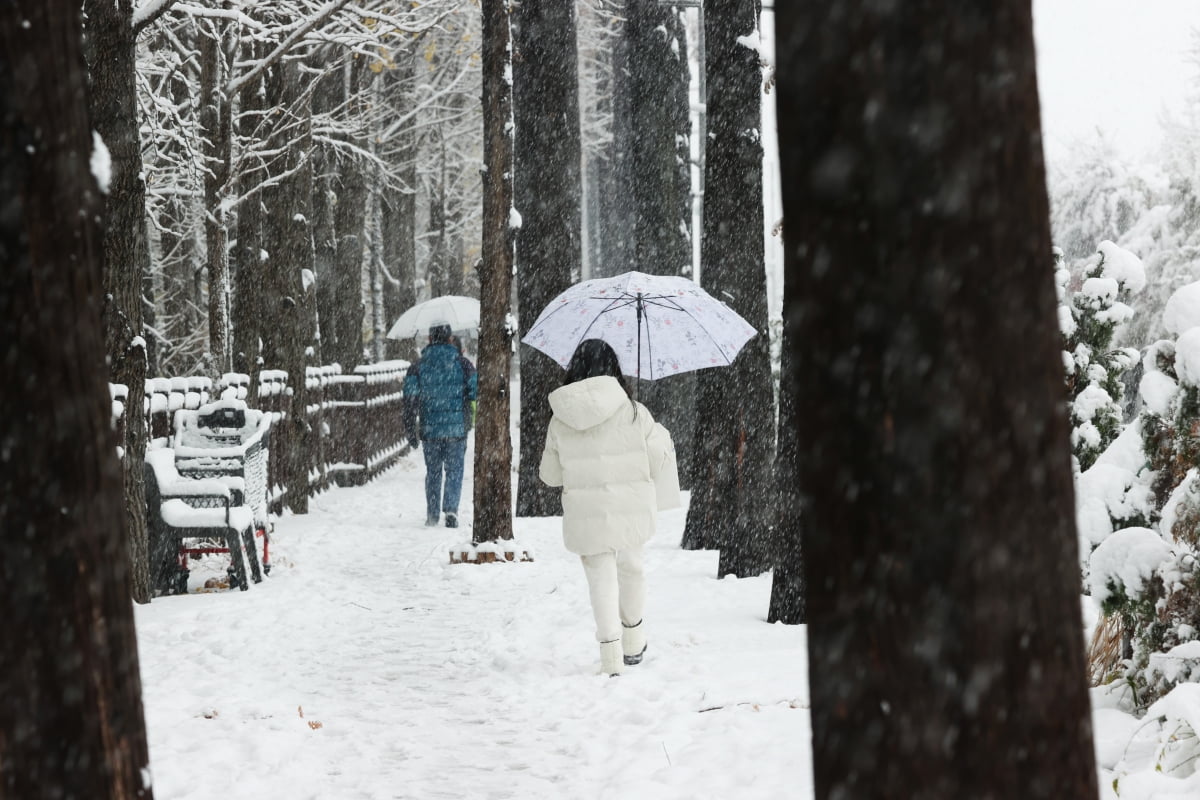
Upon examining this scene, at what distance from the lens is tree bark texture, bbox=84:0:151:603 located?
7.99 m

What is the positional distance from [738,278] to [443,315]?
8547mm

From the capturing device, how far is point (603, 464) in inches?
268

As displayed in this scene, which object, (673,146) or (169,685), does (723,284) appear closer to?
(169,685)

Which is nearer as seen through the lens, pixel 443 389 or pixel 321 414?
pixel 443 389

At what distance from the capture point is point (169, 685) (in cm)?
674

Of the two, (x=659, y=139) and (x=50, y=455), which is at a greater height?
(x=659, y=139)

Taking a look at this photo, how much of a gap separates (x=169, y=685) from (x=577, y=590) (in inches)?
138

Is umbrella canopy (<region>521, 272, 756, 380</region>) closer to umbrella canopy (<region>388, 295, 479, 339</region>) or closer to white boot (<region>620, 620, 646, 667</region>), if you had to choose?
white boot (<region>620, 620, 646, 667</region>)

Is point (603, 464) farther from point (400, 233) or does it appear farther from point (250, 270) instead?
point (400, 233)

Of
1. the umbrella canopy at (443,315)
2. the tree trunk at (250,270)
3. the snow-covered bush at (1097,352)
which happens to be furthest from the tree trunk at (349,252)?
the snow-covered bush at (1097,352)

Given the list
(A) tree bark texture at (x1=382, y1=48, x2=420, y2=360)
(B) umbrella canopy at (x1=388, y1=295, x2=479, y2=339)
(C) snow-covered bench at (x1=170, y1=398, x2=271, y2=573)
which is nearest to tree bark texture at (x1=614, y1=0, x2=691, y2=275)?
(B) umbrella canopy at (x1=388, y1=295, x2=479, y2=339)

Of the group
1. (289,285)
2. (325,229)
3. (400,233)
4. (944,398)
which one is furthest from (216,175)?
(400,233)

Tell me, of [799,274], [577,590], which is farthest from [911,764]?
[577,590]

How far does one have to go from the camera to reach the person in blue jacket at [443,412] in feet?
44.8
